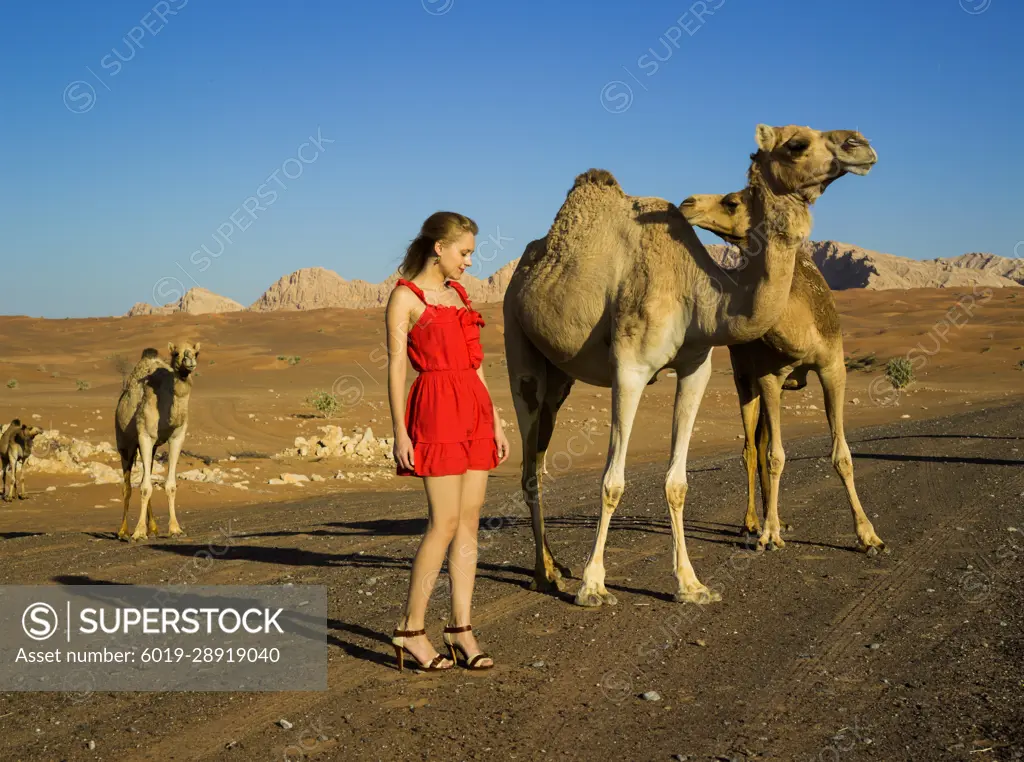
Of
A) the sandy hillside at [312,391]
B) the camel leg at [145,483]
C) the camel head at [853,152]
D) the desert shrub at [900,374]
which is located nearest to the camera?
the camel head at [853,152]

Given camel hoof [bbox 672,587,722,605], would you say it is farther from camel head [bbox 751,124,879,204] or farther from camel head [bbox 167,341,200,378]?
camel head [bbox 167,341,200,378]

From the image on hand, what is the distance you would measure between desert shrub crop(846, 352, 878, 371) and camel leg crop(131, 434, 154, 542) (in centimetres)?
3704

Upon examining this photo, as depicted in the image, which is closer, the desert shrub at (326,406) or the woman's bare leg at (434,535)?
the woman's bare leg at (434,535)

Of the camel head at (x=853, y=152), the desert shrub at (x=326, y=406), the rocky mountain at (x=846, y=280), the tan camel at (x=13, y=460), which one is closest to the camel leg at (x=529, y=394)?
the camel head at (x=853, y=152)

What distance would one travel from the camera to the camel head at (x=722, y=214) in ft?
22.4

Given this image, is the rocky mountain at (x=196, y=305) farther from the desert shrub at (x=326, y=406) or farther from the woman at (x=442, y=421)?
the woman at (x=442, y=421)

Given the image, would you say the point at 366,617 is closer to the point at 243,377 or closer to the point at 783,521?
the point at 783,521

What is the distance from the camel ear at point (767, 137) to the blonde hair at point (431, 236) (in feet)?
7.58

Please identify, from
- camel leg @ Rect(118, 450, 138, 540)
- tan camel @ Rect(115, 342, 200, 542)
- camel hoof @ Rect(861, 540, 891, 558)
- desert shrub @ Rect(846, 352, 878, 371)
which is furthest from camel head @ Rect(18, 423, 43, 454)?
desert shrub @ Rect(846, 352, 878, 371)

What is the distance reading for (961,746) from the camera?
14.1 ft

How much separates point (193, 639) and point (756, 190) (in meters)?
4.75

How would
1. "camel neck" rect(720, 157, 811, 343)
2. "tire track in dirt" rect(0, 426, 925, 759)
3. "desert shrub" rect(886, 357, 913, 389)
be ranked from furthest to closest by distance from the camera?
"desert shrub" rect(886, 357, 913, 389), "camel neck" rect(720, 157, 811, 343), "tire track in dirt" rect(0, 426, 925, 759)

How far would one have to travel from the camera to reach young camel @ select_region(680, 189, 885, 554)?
8.48 m

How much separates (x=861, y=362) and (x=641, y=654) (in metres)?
42.7
